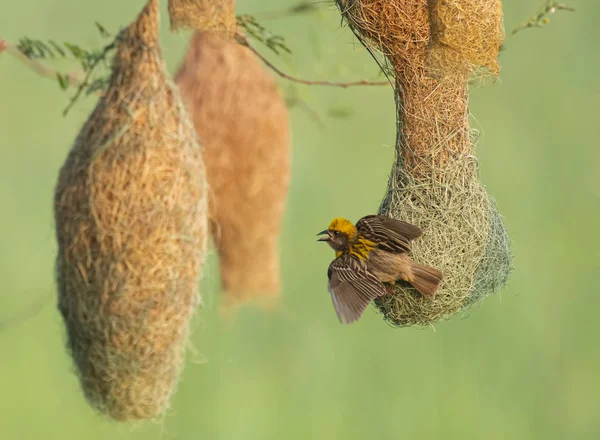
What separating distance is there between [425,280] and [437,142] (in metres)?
0.48

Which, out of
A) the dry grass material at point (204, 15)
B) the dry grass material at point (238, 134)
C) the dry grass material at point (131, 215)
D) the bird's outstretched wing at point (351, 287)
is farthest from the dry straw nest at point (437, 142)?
the dry grass material at point (238, 134)

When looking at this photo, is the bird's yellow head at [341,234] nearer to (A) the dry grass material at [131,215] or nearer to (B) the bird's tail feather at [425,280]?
(B) the bird's tail feather at [425,280]

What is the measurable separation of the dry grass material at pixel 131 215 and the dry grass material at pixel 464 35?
2.98ft

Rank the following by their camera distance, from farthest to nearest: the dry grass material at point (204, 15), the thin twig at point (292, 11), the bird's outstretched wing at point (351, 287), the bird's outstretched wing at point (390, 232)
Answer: the thin twig at point (292, 11)
the dry grass material at point (204, 15)
the bird's outstretched wing at point (390, 232)
the bird's outstretched wing at point (351, 287)

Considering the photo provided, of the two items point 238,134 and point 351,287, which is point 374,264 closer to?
point 351,287

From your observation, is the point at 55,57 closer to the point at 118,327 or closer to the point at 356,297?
the point at 118,327

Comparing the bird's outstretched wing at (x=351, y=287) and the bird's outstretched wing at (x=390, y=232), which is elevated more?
the bird's outstretched wing at (x=390, y=232)

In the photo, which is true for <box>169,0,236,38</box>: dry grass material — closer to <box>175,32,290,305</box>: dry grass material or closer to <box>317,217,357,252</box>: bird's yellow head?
<box>317,217,357,252</box>: bird's yellow head

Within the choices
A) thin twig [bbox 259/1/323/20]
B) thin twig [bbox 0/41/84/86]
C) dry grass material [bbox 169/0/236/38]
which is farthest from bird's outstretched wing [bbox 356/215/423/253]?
thin twig [bbox 0/41/84/86]

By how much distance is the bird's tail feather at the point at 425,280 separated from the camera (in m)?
2.96

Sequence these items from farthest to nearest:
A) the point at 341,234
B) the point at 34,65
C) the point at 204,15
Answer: the point at 34,65, the point at 204,15, the point at 341,234

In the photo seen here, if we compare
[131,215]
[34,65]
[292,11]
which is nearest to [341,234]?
[131,215]

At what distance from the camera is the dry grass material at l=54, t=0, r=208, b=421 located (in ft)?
9.71

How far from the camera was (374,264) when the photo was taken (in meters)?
2.94
